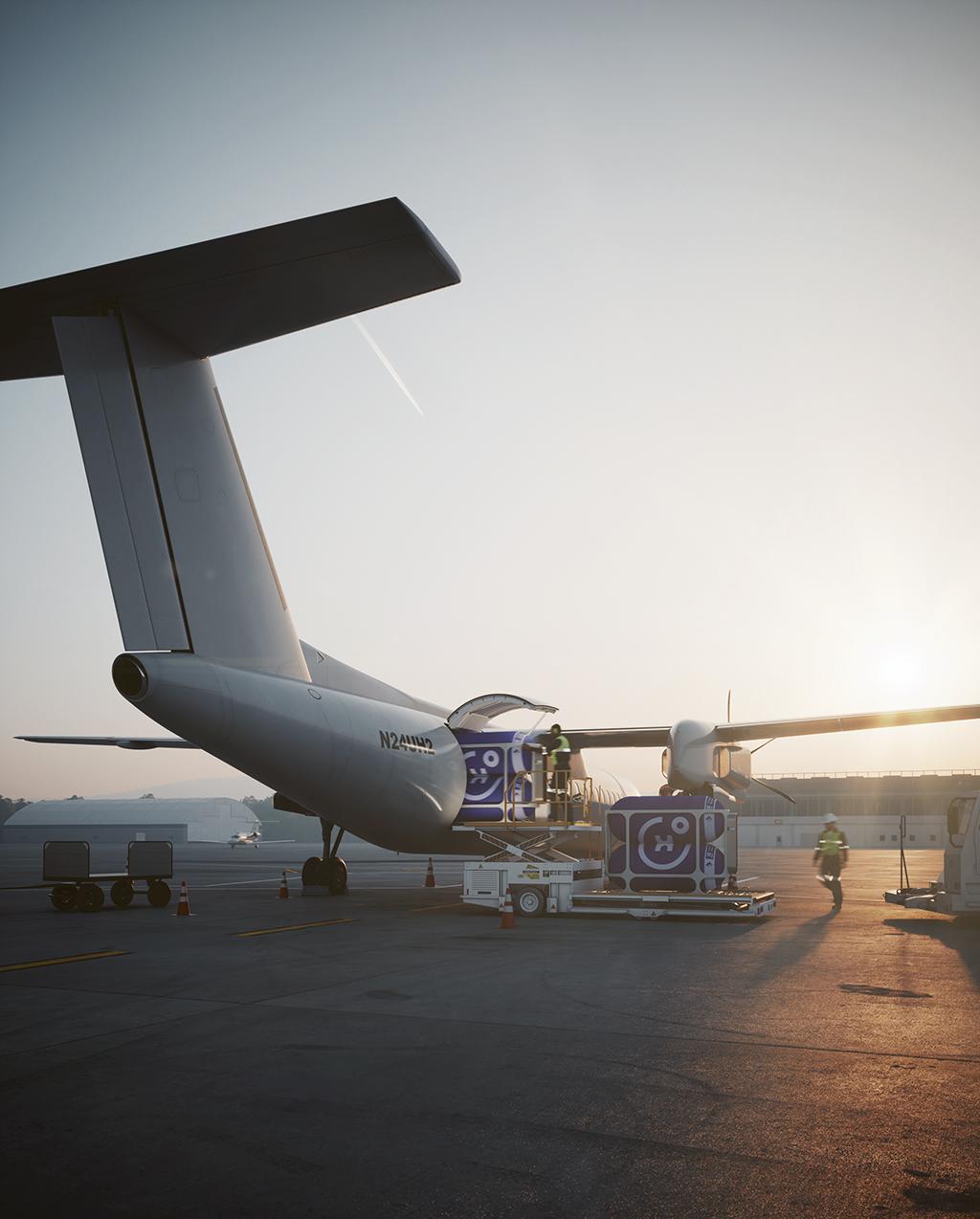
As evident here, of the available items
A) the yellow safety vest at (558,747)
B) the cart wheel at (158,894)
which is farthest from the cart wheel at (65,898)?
the yellow safety vest at (558,747)

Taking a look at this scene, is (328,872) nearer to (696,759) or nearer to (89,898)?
(89,898)

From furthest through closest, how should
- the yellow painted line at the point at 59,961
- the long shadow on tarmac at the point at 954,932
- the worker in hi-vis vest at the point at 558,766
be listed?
1. the worker in hi-vis vest at the point at 558,766
2. the long shadow on tarmac at the point at 954,932
3. the yellow painted line at the point at 59,961

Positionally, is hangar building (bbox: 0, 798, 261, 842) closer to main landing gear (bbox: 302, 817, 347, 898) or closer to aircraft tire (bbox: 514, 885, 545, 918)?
main landing gear (bbox: 302, 817, 347, 898)

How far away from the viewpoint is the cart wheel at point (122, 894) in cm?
1877

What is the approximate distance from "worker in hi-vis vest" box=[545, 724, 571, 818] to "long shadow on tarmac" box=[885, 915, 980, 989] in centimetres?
665

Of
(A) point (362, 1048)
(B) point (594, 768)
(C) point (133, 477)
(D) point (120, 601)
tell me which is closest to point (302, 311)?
(C) point (133, 477)

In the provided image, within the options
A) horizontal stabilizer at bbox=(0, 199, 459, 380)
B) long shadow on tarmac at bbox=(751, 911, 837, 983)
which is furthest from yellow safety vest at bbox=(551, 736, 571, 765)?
horizontal stabilizer at bbox=(0, 199, 459, 380)

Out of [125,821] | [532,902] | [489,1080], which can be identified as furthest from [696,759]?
[125,821]

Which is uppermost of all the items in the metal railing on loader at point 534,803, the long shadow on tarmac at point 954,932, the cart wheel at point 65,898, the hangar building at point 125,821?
the metal railing on loader at point 534,803

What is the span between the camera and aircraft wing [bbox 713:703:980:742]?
22.2 metres

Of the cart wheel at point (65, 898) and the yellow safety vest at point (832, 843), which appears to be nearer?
the cart wheel at point (65, 898)

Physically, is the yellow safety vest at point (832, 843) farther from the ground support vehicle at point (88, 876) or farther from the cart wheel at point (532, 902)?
the ground support vehicle at point (88, 876)

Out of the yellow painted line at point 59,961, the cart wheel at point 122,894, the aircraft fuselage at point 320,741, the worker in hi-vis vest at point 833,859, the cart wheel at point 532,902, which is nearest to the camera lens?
the yellow painted line at point 59,961

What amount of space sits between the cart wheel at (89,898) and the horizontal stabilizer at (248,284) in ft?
35.4
